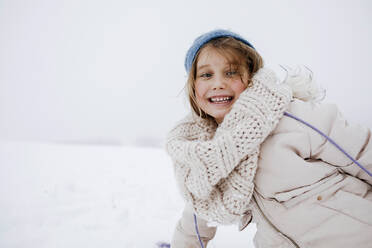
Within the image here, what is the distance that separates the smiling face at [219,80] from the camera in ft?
4.01

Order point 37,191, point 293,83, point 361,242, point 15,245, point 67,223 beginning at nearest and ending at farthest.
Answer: point 361,242 → point 293,83 → point 15,245 → point 67,223 → point 37,191

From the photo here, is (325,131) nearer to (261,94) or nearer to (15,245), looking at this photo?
(261,94)

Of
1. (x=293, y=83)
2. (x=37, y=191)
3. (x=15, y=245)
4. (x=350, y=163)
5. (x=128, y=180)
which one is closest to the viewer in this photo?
(x=350, y=163)

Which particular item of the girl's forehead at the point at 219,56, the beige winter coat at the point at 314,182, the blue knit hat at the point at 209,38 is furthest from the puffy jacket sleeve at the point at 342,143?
the blue knit hat at the point at 209,38

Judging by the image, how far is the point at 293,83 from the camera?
1217 millimetres

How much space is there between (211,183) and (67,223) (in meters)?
1.62

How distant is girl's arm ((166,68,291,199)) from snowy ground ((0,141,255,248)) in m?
0.93

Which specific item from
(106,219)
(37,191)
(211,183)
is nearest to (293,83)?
(211,183)

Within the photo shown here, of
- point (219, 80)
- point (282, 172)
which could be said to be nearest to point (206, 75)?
point (219, 80)

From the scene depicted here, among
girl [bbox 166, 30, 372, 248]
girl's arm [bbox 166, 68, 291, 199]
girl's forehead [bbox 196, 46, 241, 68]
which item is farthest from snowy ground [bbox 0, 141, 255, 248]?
girl's forehead [bbox 196, 46, 241, 68]

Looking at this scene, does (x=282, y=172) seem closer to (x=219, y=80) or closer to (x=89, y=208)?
(x=219, y=80)

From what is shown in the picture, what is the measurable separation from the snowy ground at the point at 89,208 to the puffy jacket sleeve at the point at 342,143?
103 centimetres

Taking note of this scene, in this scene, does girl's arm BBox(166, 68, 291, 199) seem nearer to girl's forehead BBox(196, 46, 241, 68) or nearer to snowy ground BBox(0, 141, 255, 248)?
girl's forehead BBox(196, 46, 241, 68)

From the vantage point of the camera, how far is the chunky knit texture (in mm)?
927
